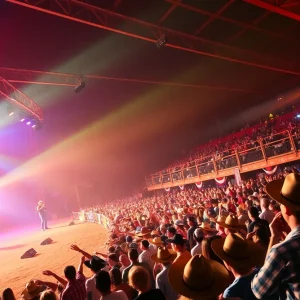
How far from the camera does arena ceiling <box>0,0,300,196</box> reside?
1063 centimetres

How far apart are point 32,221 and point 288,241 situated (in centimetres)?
3346

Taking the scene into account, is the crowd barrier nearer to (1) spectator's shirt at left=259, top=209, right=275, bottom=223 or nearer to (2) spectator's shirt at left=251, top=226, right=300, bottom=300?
(1) spectator's shirt at left=259, top=209, right=275, bottom=223

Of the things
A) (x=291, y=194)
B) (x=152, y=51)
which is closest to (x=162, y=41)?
(x=152, y=51)

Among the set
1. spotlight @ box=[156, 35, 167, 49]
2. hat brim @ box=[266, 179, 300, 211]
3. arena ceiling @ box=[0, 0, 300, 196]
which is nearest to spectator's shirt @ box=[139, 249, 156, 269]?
hat brim @ box=[266, 179, 300, 211]

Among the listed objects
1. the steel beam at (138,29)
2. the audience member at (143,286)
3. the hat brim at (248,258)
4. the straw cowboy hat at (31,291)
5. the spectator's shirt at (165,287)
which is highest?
the steel beam at (138,29)

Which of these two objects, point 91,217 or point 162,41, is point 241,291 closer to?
point 162,41

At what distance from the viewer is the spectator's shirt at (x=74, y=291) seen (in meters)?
3.79

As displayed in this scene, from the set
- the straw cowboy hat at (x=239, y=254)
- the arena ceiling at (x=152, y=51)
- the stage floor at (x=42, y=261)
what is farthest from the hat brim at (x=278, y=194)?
the arena ceiling at (x=152, y=51)

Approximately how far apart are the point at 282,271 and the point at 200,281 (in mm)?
599

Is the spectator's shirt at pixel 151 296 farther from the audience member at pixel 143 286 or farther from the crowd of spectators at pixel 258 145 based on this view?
the crowd of spectators at pixel 258 145

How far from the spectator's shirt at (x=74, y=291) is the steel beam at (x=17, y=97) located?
12689 millimetres

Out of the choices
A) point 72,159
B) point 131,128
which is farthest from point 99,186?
point 131,128

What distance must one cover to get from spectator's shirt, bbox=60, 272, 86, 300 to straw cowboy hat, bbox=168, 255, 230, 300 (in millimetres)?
2174

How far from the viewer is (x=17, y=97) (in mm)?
15562
